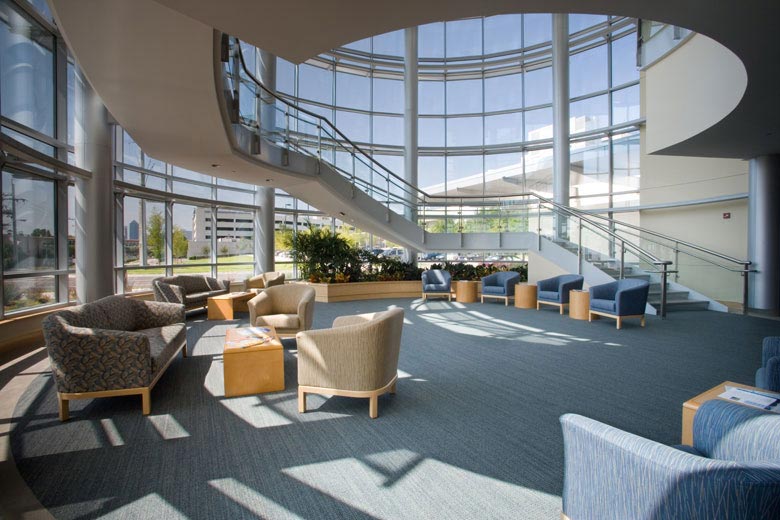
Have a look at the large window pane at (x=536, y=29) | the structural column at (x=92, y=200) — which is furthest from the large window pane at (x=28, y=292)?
the large window pane at (x=536, y=29)

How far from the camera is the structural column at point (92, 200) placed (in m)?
7.41

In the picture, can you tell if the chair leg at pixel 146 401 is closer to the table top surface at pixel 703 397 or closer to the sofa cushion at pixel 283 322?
the sofa cushion at pixel 283 322

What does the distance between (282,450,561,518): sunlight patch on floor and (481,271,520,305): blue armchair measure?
27.4ft

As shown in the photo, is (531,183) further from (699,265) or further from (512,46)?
(699,265)

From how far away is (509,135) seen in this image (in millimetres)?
16594

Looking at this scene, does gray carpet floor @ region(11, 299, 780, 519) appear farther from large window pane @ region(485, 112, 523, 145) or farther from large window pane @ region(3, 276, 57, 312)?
large window pane @ region(485, 112, 523, 145)

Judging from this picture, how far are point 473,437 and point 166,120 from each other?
541 cm

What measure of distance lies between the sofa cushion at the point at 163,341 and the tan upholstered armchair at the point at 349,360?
4.80 ft

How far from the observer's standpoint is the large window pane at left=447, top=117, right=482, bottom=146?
17000mm

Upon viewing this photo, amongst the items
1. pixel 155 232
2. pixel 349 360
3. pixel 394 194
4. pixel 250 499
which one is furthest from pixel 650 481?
pixel 155 232

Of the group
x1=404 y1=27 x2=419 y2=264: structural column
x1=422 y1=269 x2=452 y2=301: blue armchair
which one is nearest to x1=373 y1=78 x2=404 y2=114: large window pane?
x1=404 y1=27 x2=419 y2=264: structural column

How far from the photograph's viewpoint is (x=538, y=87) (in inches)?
639

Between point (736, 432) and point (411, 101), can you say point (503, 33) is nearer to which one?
point (411, 101)

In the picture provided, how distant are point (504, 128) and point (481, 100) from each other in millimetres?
1527
